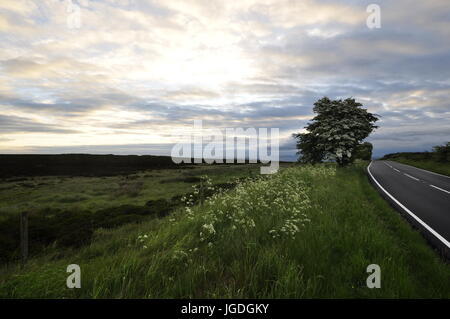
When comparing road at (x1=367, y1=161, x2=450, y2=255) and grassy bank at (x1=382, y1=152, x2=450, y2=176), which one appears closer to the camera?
road at (x1=367, y1=161, x2=450, y2=255)

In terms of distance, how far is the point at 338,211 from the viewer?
22.3 feet

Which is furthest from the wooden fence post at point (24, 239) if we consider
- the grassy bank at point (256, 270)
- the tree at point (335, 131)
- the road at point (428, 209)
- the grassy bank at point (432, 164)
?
the grassy bank at point (432, 164)

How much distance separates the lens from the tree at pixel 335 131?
70.1ft

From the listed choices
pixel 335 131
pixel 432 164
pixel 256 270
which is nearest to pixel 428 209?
pixel 256 270

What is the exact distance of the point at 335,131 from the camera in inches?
834

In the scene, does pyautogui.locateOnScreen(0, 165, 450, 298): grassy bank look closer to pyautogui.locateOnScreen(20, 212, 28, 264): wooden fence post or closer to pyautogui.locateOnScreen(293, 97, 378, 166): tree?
pyautogui.locateOnScreen(20, 212, 28, 264): wooden fence post

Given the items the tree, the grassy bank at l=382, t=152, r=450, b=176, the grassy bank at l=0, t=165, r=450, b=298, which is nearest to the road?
the grassy bank at l=0, t=165, r=450, b=298

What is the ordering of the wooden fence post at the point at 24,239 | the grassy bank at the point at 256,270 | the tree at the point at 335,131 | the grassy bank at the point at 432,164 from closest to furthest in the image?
1. the grassy bank at the point at 256,270
2. the wooden fence post at the point at 24,239
3. the tree at the point at 335,131
4. the grassy bank at the point at 432,164

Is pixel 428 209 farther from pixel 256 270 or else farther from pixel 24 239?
pixel 24 239

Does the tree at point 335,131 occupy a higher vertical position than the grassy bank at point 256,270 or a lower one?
higher

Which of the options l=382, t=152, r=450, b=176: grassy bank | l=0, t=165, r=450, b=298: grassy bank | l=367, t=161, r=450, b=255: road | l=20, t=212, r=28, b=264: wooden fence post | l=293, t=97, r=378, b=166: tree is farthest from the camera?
l=382, t=152, r=450, b=176: grassy bank

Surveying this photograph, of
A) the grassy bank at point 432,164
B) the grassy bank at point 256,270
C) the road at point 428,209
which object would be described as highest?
the grassy bank at point 432,164

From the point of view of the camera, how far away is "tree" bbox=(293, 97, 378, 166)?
21375mm

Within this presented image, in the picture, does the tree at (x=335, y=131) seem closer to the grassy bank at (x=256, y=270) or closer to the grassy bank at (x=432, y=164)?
the grassy bank at (x=432, y=164)
